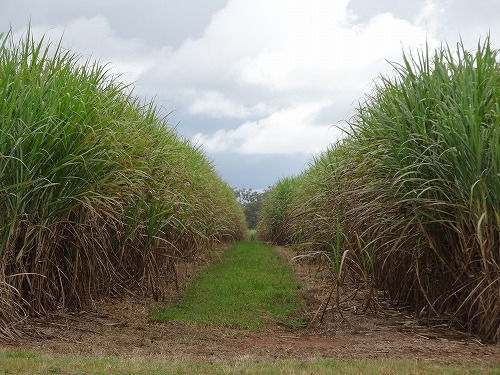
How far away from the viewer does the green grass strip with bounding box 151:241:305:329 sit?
6664 millimetres

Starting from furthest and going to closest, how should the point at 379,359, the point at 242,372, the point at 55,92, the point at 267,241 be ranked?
1. the point at 267,241
2. the point at 55,92
3. the point at 379,359
4. the point at 242,372

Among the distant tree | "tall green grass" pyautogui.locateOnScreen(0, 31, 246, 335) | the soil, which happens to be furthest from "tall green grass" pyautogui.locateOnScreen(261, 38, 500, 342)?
the distant tree

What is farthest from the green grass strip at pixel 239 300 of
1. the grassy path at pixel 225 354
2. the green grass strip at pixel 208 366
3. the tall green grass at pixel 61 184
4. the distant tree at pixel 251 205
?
the distant tree at pixel 251 205

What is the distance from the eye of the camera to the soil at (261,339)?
4609 mm

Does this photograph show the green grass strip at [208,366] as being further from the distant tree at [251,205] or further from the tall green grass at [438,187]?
the distant tree at [251,205]

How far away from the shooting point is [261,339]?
559cm

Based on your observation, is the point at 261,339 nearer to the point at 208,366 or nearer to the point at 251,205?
the point at 208,366

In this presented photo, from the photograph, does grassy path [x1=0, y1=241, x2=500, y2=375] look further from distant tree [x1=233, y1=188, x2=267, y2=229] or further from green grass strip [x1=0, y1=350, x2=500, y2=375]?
distant tree [x1=233, y1=188, x2=267, y2=229]

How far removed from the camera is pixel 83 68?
253 inches

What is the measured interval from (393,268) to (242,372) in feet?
10.6

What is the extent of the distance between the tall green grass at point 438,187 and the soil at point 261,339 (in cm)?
34

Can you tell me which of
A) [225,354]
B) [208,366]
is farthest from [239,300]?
[208,366]

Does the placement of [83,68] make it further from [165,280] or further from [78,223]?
[165,280]

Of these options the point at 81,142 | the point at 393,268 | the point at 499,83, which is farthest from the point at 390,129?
the point at 81,142
